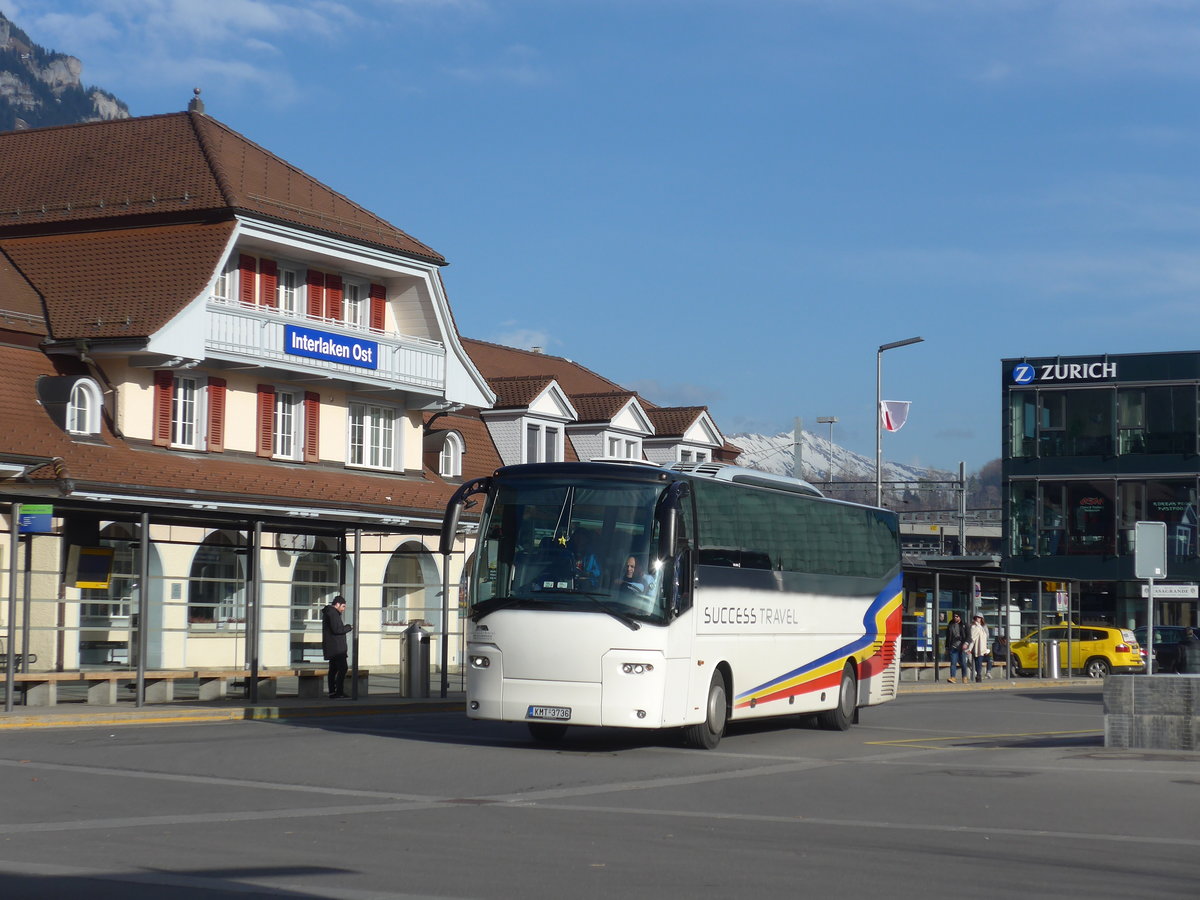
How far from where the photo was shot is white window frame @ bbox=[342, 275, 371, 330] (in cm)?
4303

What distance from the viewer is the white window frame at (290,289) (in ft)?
133

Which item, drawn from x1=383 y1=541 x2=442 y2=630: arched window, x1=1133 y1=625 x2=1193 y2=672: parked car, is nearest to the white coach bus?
x1=383 y1=541 x2=442 y2=630: arched window

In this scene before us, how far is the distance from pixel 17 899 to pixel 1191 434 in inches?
2681

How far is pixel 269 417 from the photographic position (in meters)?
40.7

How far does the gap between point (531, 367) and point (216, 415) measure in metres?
23.5

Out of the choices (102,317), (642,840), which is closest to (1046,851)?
(642,840)

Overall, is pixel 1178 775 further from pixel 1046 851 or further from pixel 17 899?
pixel 17 899

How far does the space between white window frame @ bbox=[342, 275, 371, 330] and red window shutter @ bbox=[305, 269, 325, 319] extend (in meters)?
1.04

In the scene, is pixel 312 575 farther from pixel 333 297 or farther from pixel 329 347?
pixel 333 297

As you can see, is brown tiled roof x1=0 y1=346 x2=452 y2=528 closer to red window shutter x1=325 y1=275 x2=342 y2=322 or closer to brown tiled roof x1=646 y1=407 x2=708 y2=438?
red window shutter x1=325 y1=275 x2=342 y2=322

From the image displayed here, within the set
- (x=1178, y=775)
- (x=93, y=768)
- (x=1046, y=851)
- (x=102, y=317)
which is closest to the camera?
(x=1046, y=851)

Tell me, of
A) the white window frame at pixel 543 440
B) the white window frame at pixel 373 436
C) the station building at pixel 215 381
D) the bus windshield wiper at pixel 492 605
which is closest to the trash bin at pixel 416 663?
the station building at pixel 215 381

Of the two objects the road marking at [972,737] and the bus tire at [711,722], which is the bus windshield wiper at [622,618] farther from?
the road marking at [972,737]

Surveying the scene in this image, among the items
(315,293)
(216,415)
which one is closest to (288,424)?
(216,415)
